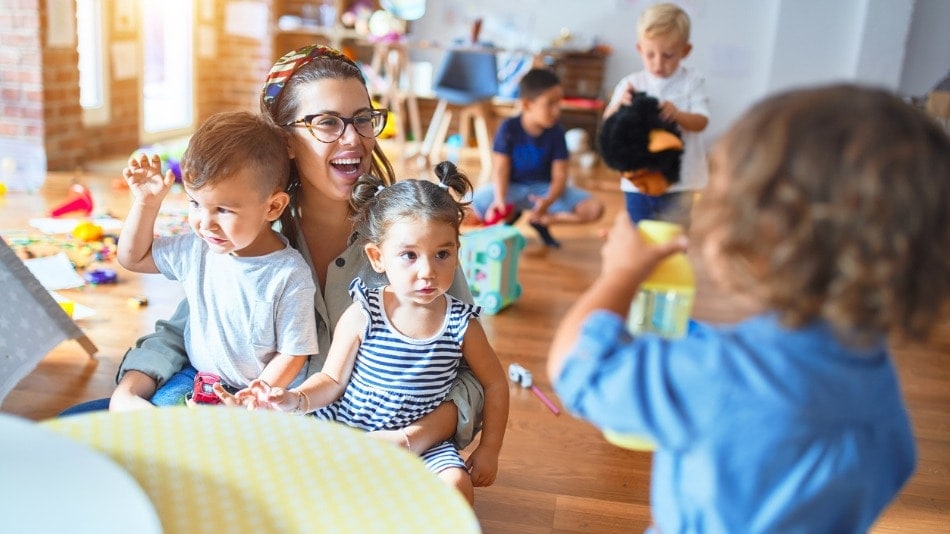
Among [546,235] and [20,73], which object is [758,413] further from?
[20,73]

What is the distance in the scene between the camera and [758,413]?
73 centimetres

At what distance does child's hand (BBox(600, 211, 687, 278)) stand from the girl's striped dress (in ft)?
2.13

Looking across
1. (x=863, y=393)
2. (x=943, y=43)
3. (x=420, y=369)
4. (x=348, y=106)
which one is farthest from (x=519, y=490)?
(x=943, y=43)

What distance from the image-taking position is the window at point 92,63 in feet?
16.0

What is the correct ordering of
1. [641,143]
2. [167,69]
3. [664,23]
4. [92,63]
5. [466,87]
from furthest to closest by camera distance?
[167,69] → [466,87] → [92,63] → [664,23] → [641,143]

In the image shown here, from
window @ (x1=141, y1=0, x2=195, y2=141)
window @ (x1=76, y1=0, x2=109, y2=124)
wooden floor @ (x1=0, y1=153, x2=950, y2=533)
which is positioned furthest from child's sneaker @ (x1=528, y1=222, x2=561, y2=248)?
window @ (x1=141, y1=0, x2=195, y2=141)

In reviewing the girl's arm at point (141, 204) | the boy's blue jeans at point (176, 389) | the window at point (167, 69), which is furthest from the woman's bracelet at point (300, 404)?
the window at point (167, 69)

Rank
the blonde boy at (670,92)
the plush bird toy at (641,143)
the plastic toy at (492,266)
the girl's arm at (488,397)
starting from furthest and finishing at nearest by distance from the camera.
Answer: the blonde boy at (670,92)
the plastic toy at (492,266)
the plush bird toy at (641,143)
the girl's arm at (488,397)

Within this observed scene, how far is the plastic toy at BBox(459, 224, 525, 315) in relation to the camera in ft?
9.87

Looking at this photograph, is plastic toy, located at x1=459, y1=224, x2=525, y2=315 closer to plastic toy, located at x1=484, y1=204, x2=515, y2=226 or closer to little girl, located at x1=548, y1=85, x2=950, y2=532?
plastic toy, located at x1=484, y1=204, x2=515, y2=226

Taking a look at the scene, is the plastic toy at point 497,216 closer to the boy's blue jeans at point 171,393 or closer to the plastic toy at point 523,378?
the plastic toy at point 523,378

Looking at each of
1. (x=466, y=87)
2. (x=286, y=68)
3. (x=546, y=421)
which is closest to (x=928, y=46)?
(x=466, y=87)

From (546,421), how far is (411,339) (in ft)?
2.53

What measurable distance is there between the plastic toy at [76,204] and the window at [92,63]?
131cm
